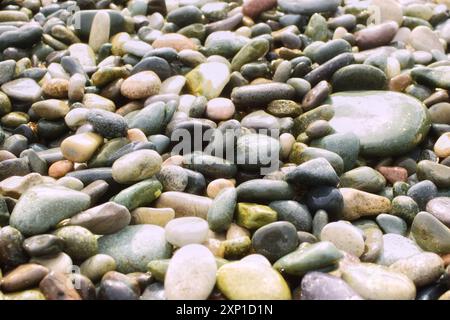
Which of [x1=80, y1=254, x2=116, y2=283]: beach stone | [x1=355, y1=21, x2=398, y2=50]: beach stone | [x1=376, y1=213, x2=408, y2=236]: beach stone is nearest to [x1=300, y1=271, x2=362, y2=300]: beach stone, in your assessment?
[x1=376, y1=213, x2=408, y2=236]: beach stone

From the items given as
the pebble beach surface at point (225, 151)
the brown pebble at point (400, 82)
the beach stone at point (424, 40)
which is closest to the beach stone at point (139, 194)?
the pebble beach surface at point (225, 151)

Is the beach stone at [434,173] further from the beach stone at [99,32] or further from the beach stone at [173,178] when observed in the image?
the beach stone at [99,32]

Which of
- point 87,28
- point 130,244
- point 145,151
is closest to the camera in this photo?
point 130,244

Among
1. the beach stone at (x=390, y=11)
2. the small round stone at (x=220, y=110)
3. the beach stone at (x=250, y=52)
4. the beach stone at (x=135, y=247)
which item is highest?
the beach stone at (x=390, y=11)

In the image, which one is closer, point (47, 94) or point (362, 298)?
point (362, 298)

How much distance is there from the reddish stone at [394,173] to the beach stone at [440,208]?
23cm

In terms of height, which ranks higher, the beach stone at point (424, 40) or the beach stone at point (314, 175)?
the beach stone at point (424, 40)

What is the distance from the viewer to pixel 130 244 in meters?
2.06

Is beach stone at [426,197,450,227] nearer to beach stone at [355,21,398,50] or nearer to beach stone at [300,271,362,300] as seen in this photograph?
beach stone at [300,271,362,300]

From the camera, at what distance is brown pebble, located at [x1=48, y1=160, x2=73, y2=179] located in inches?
97.5

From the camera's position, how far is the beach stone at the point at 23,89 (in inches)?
115

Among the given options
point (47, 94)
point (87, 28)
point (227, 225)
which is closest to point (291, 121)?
point (227, 225)

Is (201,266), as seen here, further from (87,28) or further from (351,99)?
(87,28)
